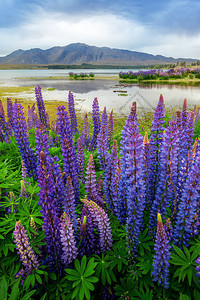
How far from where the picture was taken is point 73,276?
6.20ft

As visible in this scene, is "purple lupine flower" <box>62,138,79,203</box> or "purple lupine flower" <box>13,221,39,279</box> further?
"purple lupine flower" <box>62,138,79,203</box>

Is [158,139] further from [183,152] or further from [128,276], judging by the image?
[128,276]

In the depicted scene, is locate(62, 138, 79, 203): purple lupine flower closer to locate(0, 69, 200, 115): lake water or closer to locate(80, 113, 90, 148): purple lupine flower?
locate(80, 113, 90, 148): purple lupine flower

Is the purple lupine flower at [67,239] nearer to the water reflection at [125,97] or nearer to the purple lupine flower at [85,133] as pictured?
the purple lupine flower at [85,133]

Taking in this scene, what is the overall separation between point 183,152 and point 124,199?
106 centimetres

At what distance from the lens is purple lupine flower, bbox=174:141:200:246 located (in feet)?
5.81

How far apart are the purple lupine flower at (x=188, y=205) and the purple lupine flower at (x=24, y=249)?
148 centimetres

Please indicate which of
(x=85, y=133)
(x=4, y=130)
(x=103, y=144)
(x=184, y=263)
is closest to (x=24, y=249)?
(x=184, y=263)

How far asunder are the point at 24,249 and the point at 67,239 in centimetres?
41

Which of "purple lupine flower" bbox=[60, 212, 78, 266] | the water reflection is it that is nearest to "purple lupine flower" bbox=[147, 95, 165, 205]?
"purple lupine flower" bbox=[60, 212, 78, 266]

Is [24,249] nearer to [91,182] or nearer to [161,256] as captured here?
[91,182]

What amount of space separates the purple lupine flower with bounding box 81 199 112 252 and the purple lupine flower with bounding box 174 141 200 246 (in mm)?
725

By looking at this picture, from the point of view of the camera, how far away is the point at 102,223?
1.97m

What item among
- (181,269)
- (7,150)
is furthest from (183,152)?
(7,150)
